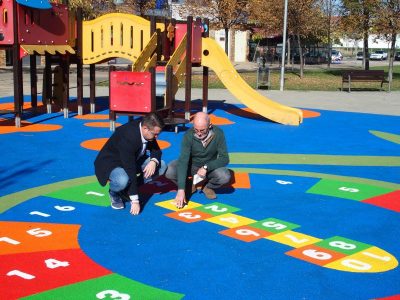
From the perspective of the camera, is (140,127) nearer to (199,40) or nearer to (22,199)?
(22,199)

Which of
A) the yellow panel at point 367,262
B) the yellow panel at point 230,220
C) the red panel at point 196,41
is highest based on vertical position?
the red panel at point 196,41

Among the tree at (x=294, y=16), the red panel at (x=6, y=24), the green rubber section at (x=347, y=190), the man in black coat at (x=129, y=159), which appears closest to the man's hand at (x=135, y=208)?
the man in black coat at (x=129, y=159)

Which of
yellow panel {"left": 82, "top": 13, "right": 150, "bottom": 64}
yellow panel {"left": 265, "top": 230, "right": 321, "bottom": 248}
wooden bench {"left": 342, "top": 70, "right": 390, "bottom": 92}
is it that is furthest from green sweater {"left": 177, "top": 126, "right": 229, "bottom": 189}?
wooden bench {"left": 342, "top": 70, "right": 390, "bottom": 92}

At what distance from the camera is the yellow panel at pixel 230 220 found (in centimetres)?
614

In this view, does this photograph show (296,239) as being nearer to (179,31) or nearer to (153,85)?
(153,85)

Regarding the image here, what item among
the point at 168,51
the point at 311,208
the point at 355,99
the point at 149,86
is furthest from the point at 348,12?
the point at 311,208

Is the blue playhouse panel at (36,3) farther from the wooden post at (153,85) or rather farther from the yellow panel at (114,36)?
the wooden post at (153,85)

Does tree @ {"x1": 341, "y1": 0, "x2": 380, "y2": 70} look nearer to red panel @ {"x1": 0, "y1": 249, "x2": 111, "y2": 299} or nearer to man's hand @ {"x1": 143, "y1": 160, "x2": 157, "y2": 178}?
man's hand @ {"x1": 143, "y1": 160, "x2": 157, "y2": 178}

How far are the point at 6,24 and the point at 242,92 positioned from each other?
630 centimetres

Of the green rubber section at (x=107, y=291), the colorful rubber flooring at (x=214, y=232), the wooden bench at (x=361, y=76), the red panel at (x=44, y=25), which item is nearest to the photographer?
the green rubber section at (x=107, y=291)

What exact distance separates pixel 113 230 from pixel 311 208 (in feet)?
8.54

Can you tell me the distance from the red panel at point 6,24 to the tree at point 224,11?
26130mm

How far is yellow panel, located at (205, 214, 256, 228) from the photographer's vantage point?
6.14 meters

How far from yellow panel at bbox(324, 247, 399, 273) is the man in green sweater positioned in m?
2.05
